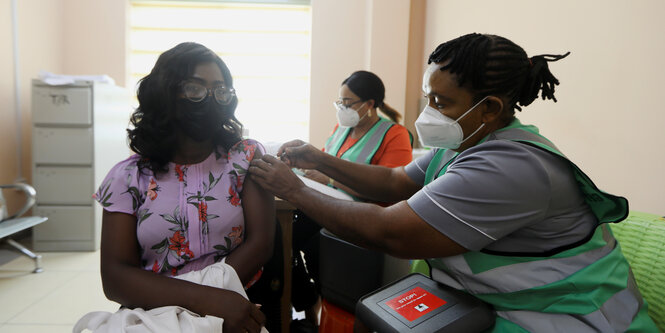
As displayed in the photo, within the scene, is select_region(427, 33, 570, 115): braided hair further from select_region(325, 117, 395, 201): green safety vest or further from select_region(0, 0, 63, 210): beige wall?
select_region(0, 0, 63, 210): beige wall

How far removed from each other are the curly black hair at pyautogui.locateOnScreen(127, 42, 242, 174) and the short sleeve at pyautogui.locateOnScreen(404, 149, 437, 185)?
2.67 ft

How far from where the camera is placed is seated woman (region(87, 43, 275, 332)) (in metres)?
1.03

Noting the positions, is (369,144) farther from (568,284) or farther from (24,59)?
(24,59)

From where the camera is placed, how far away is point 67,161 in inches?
125

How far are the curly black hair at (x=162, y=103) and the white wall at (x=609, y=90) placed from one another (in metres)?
1.57

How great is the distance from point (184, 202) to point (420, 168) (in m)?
0.83

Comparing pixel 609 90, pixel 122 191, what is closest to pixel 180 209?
pixel 122 191

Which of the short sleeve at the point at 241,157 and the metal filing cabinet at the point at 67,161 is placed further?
the metal filing cabinet at the point at 67,161

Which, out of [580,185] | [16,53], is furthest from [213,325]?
[16,53]

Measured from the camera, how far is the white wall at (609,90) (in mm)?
1411

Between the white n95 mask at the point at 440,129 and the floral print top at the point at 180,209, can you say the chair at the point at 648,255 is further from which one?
the floral print top at the point at 180,209

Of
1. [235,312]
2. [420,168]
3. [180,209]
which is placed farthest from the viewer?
[420,168]

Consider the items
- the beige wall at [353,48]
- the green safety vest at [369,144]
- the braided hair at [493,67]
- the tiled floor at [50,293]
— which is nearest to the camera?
the braided hair at [493,67]

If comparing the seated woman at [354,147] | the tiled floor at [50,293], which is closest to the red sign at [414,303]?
the seated woman at [354,147]
